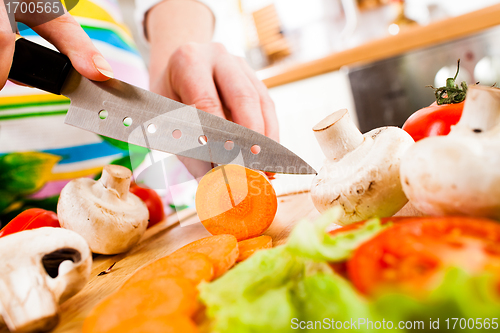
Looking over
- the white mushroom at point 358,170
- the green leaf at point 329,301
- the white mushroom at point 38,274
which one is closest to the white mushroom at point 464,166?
the white mushroom at point 358,170

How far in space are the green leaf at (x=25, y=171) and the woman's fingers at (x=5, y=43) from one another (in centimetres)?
52

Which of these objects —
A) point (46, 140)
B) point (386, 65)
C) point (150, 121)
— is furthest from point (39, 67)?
point (386, 65)

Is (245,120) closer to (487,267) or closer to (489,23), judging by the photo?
(487,267)

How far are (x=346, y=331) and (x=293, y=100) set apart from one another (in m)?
2.47

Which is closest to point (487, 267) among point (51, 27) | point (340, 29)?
point (51, 27)

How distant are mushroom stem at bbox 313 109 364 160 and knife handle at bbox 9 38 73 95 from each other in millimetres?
659

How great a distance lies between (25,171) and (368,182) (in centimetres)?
119

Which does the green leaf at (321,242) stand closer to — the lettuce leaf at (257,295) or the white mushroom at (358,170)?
the lettuce leaf at (257,295)

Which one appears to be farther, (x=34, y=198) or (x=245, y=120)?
(x=34, y=198)

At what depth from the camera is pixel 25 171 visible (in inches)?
47.1

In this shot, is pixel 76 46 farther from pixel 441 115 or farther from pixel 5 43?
pixel 441 115

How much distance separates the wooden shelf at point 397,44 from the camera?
6.87ft

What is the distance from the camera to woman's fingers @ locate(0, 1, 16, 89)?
0.71 metres

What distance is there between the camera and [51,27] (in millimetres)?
847
